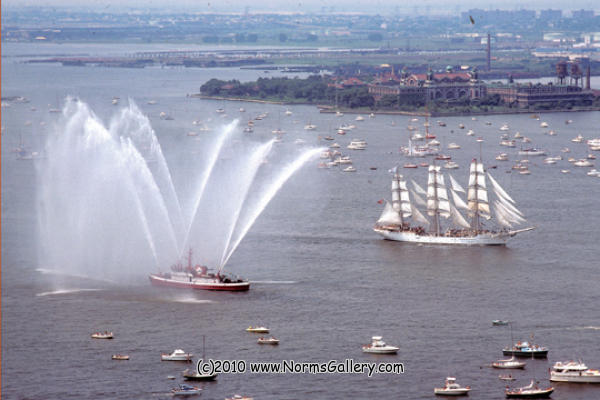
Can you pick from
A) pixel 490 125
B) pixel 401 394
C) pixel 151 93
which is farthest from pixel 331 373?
pixel 151 93

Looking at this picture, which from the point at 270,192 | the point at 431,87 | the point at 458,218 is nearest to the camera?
the point at 458,218

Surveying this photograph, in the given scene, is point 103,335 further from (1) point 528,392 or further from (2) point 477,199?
(2) point 477,199

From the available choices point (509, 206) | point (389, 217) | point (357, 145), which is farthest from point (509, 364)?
point (357, 145)

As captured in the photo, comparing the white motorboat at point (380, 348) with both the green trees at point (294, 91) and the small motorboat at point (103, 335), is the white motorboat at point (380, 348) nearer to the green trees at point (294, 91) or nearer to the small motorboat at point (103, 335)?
the small motorboat at point (103, 335)

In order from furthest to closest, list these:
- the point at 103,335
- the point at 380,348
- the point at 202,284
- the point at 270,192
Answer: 1. the point at 270,192
2. the point at 202,284
3. the point at 103,335
4. the point at 380,348

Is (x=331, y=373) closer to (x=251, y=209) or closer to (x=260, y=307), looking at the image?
(x=260, y=307)

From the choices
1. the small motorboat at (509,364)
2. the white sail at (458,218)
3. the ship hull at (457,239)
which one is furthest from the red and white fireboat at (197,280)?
the white sail at (458,218)

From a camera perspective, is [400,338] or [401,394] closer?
[401,394]
